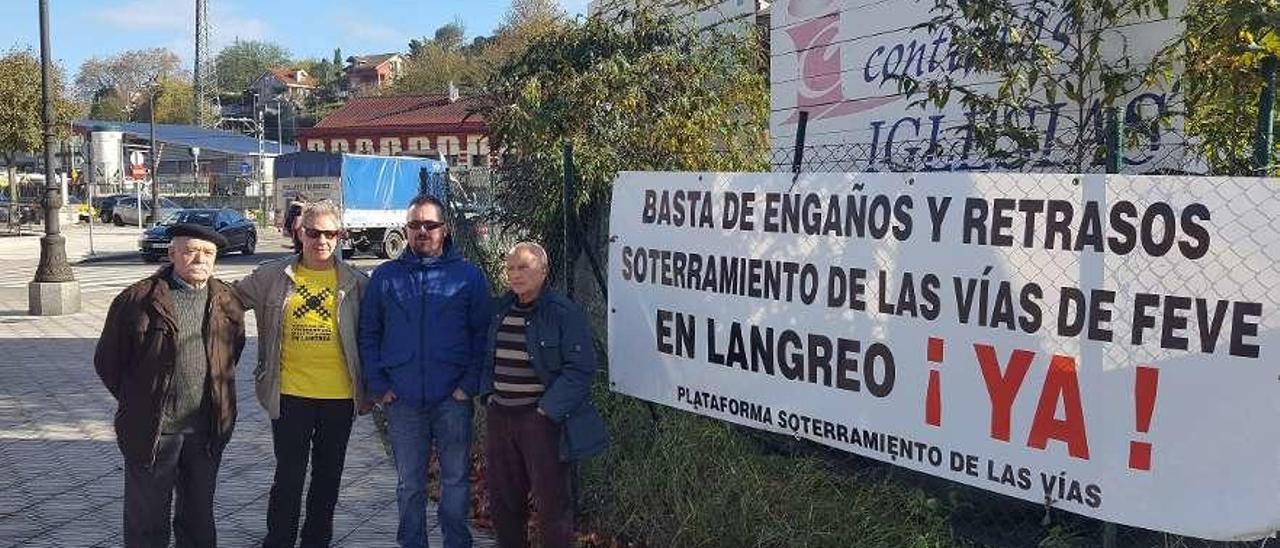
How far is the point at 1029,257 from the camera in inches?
A: 131

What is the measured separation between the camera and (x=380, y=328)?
14.9 feet

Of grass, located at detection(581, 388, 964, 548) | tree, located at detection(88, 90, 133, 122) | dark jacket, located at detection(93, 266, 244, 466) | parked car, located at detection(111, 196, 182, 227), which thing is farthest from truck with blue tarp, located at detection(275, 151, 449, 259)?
tree, located at detection(88, 90, 133, 122)

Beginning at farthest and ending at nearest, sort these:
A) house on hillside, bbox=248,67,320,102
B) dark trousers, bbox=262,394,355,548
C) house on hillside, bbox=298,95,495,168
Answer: house on hillside, bbox=248,67,320,102, house on hillside, bbox=298,95,495,168, dark trousers, bbox=262,394,355,548

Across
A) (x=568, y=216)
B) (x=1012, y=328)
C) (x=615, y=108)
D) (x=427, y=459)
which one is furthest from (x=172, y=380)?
(x=615, y=108)

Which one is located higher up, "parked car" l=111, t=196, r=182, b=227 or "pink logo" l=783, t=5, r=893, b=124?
"pink logo" l=783, t=5, r=893, b=124

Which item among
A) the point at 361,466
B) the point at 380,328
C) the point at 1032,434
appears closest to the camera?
the point at 1032,434

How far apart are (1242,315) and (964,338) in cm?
82

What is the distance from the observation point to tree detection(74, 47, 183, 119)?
106 metres

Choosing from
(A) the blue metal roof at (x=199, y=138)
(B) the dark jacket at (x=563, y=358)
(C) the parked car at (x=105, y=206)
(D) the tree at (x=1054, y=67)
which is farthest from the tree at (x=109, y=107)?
(D) the tree at (x=1054, y=67)

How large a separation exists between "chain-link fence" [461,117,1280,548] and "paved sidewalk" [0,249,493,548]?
1505mm

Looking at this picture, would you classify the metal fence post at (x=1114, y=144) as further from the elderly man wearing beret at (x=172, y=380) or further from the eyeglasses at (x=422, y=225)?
the elderly man wearing beret at (x=172, y=380)

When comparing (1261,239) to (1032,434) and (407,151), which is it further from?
(407,151)

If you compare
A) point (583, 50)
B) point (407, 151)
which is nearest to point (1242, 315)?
point (583, 50)

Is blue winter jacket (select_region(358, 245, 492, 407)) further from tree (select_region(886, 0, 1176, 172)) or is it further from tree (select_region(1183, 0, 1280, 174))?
tree (select_region(1183, 0, 1280, 174))
